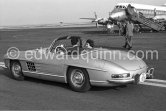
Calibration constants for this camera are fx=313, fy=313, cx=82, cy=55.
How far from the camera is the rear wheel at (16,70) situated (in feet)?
28.4

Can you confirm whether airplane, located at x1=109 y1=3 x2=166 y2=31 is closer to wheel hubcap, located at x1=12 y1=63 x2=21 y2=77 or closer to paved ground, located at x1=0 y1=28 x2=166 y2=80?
paved ground, located at x1=0 y1=28 x2=166 y2=80

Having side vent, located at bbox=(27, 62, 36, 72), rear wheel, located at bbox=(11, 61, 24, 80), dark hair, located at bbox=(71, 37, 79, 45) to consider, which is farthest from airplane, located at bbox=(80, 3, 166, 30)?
side vent, located at bbox=(27, 62, 36, 72)

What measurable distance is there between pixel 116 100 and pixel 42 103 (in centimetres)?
153

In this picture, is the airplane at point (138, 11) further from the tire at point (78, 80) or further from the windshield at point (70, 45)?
the tire at point (78, 80)

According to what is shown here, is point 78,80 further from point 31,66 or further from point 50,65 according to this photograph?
point 31,66

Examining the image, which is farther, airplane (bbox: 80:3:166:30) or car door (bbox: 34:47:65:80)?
airplane (bbox: 80:3:166:30)

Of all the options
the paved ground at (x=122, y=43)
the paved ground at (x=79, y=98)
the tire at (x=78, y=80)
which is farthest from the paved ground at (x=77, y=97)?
the paved ground at (x=122, y=43)

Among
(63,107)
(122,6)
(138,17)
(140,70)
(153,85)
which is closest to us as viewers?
(63,107)

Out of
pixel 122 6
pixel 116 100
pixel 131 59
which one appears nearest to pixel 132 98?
pixel 116 100

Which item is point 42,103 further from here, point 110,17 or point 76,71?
point 110,17

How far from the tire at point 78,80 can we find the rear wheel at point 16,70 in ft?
6.08

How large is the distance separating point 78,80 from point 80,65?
37 centimetres

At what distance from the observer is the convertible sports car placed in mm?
6820

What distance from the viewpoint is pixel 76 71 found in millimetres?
7250
